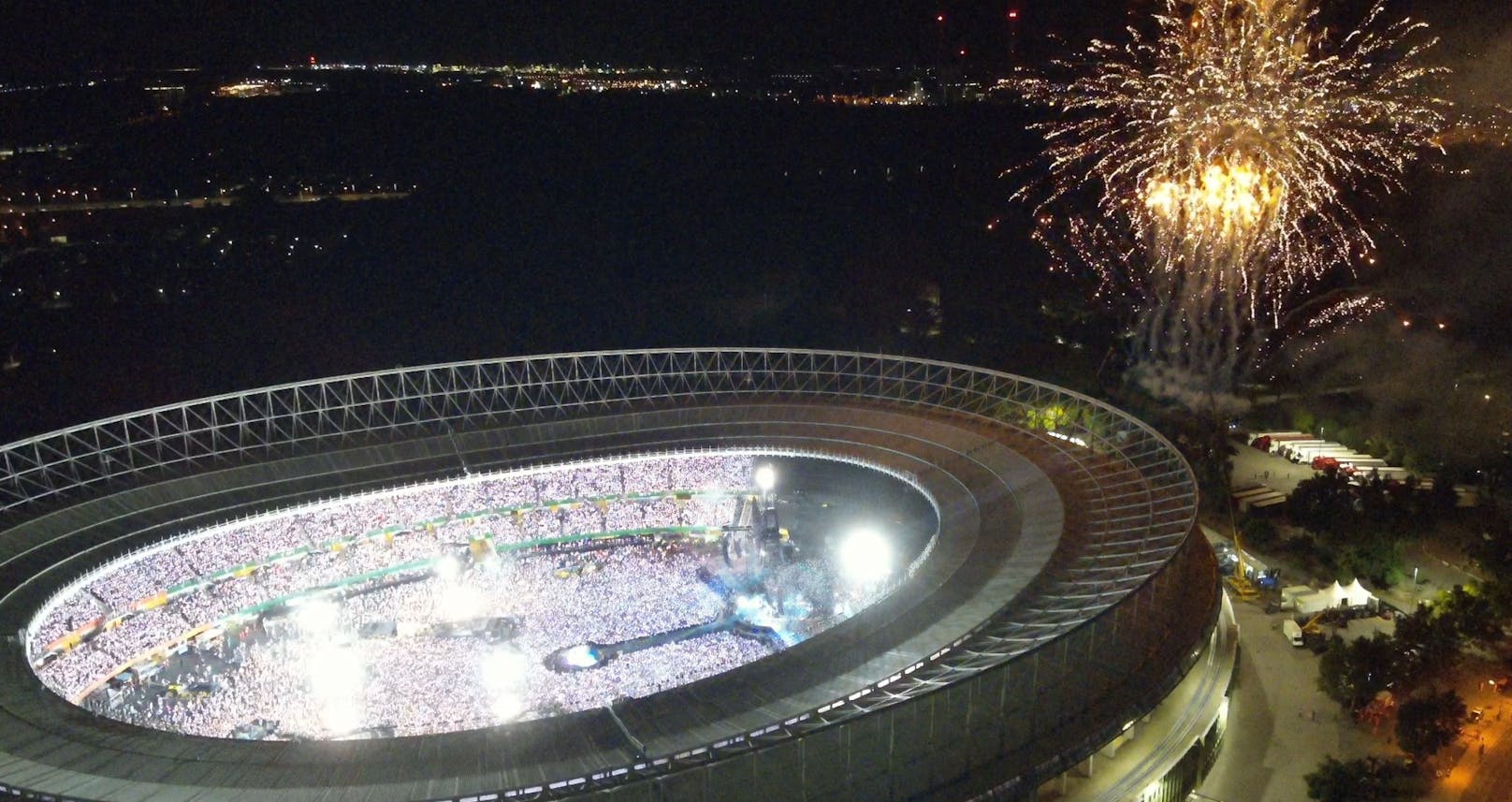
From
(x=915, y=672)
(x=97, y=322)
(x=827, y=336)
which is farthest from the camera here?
(x=827, y=336)

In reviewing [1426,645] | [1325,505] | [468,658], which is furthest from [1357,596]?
[468,658]

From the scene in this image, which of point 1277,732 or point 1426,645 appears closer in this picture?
point 1277,732

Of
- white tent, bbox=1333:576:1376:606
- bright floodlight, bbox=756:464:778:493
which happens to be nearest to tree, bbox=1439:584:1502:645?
white tent, bbox=1333:576:1376:606

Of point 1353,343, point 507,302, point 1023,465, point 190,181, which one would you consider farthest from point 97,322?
point 1353,343

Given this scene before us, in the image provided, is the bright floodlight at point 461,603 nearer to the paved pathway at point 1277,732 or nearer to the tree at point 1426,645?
the paved pathway at point 1277,732

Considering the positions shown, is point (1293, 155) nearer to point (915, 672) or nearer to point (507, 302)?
point (915, 672)

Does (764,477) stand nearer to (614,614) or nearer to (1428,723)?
(614,614)

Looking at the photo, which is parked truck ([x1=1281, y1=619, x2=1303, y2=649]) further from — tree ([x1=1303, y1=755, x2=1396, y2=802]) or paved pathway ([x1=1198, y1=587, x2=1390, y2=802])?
tree ([x1=1303, y1=755, x2=1396, y2=802])
